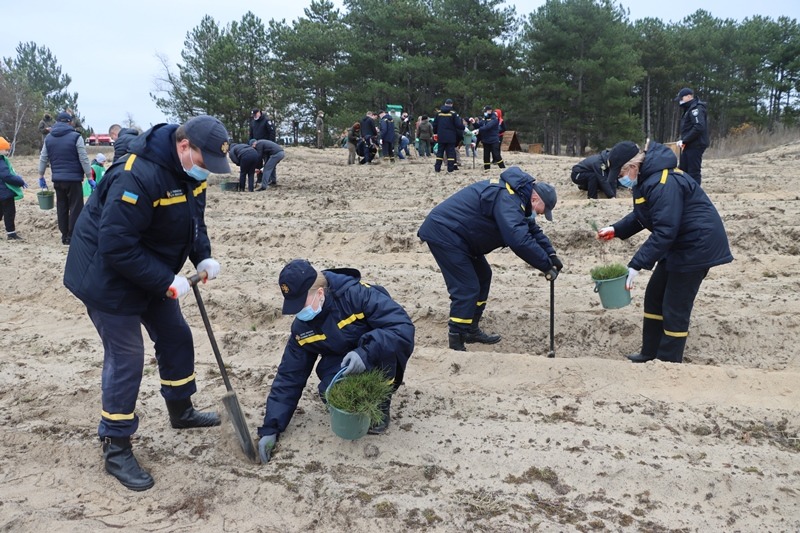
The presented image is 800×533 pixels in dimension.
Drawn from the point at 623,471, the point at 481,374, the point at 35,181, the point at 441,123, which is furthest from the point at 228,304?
the point at 35,181

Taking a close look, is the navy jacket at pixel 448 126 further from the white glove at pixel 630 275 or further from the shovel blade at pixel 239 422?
the shovel blade at pixel 239 422

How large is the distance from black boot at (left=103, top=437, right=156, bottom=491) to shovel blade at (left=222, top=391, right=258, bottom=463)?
52 centimetres

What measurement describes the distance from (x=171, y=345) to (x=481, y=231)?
8.52 ft

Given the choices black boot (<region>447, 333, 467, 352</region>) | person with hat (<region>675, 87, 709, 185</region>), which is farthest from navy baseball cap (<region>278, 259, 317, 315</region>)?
person with hat (<region>675, 87, 709, 185</region>)

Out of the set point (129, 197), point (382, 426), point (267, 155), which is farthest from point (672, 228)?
point (267, 155)

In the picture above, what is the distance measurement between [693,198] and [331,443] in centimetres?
314

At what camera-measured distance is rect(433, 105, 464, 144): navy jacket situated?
15367 mm

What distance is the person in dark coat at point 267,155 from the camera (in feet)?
46.8

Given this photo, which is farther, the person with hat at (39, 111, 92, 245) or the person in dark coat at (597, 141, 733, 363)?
the person with hat at (39, 111, 92, 245)

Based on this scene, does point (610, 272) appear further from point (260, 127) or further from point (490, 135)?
point (260, 127)

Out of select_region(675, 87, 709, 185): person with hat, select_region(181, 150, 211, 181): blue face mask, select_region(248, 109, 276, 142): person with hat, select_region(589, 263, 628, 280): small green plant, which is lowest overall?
select_region(589, 263, 628, 280): small green plant

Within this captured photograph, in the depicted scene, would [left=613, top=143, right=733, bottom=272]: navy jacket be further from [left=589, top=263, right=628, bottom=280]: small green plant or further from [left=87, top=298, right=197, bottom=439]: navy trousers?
[left=87, top=298, right=197, bottom=439]: navy trousers

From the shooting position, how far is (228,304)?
6941 mm

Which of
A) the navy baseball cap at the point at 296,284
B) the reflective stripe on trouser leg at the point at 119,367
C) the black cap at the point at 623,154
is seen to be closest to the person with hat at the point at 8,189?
the reflective stripe on trouser leg at the point at 119,367
